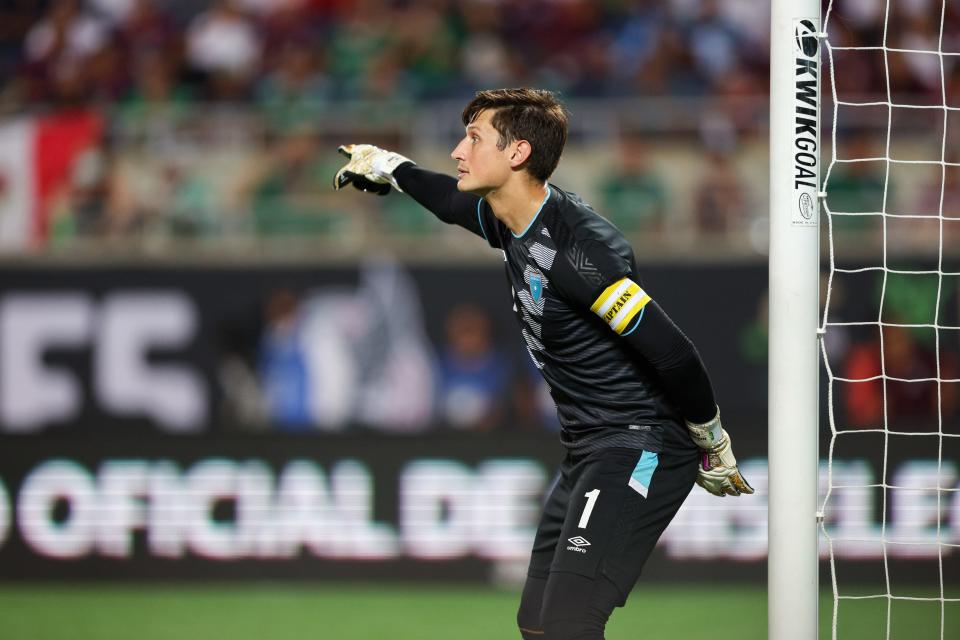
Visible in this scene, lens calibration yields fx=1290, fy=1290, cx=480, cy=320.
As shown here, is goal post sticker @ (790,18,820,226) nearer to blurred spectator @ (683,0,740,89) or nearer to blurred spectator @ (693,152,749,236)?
blurred spectator @ (693,152,749,236)

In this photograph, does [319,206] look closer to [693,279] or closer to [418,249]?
[418,249]

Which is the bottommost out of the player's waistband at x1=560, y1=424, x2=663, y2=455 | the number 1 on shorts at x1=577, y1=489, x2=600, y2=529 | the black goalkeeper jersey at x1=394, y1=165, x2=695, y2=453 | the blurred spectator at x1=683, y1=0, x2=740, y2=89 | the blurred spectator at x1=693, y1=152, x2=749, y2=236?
the number 1 on shorts at x1=577, y1=489, x2=600, y2=529

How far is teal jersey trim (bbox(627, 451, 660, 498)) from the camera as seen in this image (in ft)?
13.7

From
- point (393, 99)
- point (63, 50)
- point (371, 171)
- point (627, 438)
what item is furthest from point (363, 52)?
point (627, 438)

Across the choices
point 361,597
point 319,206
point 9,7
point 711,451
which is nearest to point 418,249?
point 319,206

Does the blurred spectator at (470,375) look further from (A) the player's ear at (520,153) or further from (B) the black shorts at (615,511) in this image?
(A) the player's ear at (520,153)

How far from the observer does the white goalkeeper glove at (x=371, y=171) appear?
5086 millimetres

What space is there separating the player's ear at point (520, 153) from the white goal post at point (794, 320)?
84 centimetres

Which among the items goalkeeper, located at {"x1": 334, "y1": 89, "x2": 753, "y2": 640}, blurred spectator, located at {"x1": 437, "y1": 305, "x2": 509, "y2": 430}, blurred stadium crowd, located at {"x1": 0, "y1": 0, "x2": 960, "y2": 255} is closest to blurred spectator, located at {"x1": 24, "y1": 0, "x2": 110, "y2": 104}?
blurred stadium crowd, located at {"x1": 0, "y1": 0, "x2": 960, "y2": 255}

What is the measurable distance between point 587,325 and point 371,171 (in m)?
1.36

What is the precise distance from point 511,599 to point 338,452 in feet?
4.57

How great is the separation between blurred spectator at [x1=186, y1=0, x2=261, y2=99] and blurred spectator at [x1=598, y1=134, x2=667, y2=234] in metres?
3.50

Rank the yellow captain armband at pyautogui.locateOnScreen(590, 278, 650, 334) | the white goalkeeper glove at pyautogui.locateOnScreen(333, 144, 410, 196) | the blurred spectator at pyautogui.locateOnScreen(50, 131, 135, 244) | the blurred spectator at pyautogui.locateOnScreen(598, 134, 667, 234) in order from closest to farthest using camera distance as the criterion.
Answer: the yellow captain armband at pyautogui.locateOnScreen(590, 278, 650, 334) → the white goalkeeper glove at pyautogui.locateOnScreen(333, 144, 410, 196) → the blurred spectator at pyautogui.locateOnScreen(50, 131, 135, 244) → the blurred spectator at pyautogui.locateOnScreen(598, 134, 667, 234)

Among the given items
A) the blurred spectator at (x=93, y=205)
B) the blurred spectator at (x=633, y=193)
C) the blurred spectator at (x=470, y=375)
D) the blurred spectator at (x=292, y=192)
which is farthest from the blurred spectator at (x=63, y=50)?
the blurred spectator at (x=633, y=193)
